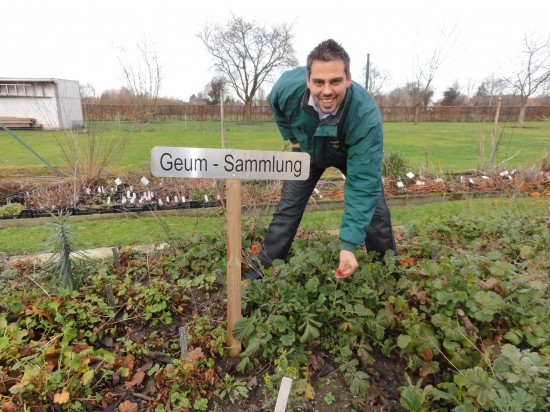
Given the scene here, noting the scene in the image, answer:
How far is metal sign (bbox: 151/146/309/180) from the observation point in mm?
1536

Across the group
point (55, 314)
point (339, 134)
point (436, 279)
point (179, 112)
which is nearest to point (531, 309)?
point (436, 279)

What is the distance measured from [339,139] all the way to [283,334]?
4.14 ft

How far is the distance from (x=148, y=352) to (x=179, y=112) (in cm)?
2722

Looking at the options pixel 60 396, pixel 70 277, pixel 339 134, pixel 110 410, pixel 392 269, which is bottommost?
pixel 110 410

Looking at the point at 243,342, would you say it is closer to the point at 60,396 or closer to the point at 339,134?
the point at 60,396

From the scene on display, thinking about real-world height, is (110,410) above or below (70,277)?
below

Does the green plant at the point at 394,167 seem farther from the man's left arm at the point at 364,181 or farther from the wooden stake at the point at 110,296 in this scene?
the wooden stake at the point at 110,296

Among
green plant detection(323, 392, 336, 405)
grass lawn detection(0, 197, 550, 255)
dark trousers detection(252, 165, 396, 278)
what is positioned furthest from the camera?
grass lawn detection(0, 197, 550, 255)

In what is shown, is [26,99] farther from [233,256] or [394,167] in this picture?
[233,256]

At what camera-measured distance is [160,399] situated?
5.63 ft

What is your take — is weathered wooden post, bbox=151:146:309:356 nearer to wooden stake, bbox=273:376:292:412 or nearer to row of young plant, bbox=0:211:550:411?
row of young plant, bbox=0:211:550:411

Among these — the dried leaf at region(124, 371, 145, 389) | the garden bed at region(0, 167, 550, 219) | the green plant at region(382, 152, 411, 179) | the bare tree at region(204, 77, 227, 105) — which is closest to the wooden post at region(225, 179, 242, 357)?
the dried leaf at region(124, 371, 145, 389)

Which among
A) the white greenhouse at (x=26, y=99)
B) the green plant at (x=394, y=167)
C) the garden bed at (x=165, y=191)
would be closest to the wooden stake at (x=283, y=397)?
the garden bed at (x=165, y=191)

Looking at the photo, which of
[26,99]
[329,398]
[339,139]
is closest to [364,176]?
[339,139]
